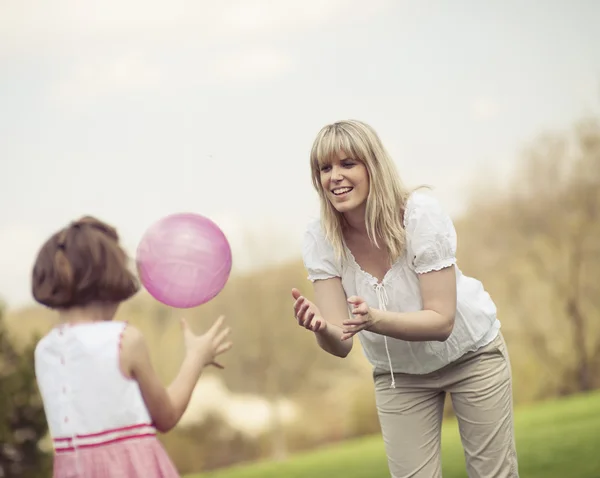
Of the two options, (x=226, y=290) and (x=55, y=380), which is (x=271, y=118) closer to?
(x=226, y=290)

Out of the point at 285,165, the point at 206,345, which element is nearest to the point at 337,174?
the point at 206,345

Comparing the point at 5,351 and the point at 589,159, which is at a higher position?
the point at 589,159

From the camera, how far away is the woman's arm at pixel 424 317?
8.07 ft

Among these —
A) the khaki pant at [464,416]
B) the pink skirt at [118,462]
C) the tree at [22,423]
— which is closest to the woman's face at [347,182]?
the khaki pant at [464,416]

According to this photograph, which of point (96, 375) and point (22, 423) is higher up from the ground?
point (96, 375)

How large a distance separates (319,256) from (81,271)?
959mm

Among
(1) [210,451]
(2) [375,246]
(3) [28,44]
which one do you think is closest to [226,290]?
(1) [210,451]

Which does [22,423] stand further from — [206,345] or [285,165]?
[206,345]

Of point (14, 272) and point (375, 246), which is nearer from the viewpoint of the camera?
point (375, 246)

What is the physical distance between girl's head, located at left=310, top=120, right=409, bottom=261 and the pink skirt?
3.11 ft

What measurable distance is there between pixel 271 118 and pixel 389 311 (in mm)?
4869

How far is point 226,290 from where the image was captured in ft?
24.2

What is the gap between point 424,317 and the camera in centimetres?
257

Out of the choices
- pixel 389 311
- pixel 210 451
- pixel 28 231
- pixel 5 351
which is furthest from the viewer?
pixel 210 451
